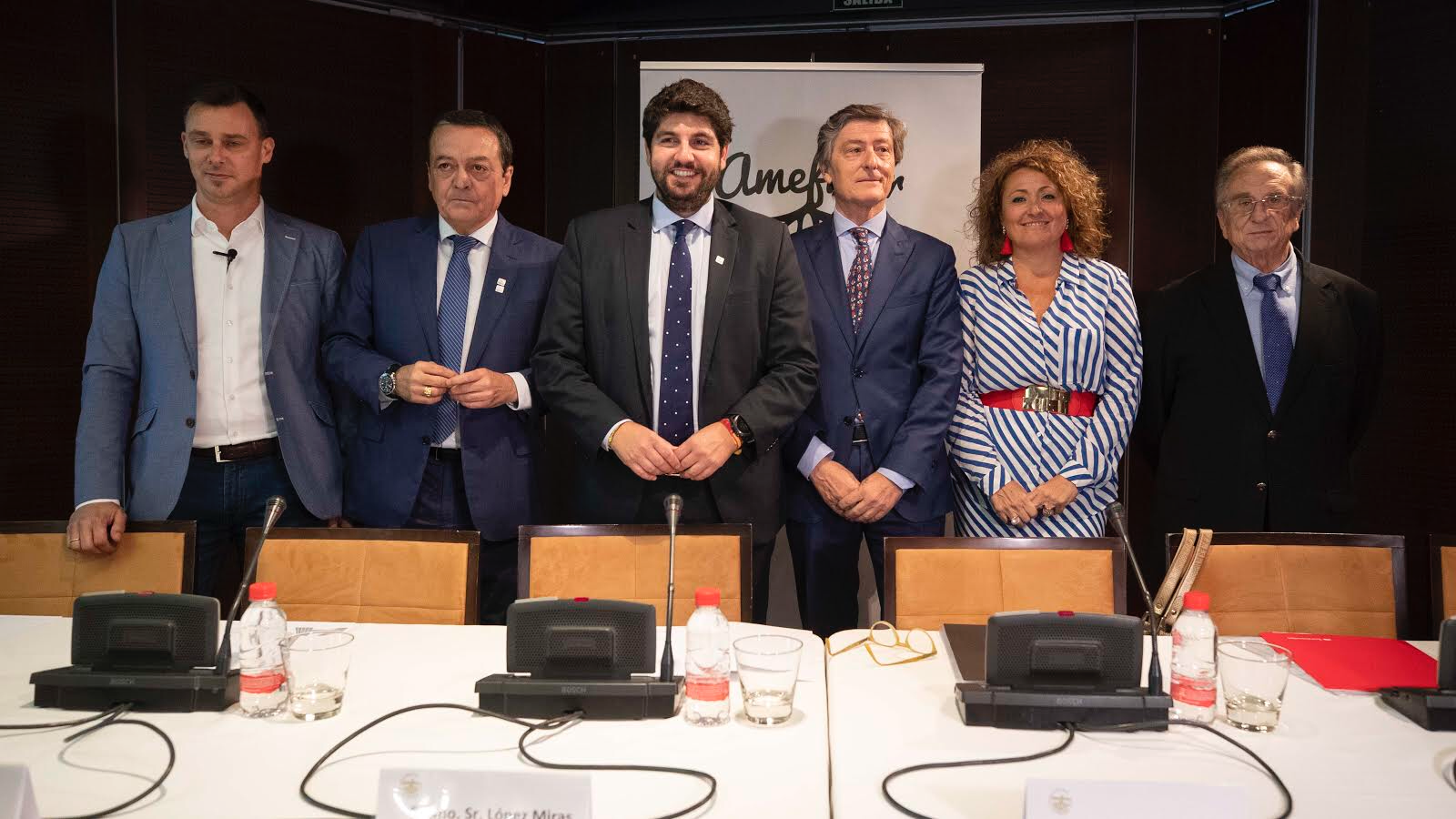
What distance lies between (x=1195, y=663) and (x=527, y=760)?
1.03m

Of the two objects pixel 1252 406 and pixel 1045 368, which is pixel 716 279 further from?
pixel 1252 406

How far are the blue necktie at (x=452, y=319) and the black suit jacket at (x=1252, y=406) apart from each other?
205cm

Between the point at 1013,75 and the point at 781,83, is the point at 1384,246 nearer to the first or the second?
the point at 1013,75

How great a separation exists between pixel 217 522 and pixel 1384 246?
12.5 ft

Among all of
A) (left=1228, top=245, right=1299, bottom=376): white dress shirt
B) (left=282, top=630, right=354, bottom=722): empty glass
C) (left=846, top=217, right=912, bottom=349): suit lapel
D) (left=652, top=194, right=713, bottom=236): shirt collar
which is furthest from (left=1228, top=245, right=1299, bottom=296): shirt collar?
(left=282, top=630, right=354, bottom=722): empty glass

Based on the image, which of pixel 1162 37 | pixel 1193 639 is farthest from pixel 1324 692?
pixel 1162 37

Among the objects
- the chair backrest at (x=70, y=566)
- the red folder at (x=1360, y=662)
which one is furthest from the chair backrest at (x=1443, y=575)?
the chair backrest at (x=70, y=566)

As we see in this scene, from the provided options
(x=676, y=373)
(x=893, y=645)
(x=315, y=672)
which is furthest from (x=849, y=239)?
(x=315, y=672)

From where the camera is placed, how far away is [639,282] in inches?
116

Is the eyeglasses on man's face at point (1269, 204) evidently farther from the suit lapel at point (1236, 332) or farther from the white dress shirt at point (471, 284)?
the white dress shirt at point (471, 284)

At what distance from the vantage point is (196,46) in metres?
3.72

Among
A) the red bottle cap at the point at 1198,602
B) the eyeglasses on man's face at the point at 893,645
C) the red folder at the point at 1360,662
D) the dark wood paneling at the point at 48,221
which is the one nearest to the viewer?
the red bottle cap at the point at 1198,602

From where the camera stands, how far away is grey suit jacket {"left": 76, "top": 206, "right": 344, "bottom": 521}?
2947 mm

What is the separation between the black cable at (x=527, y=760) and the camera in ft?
4.28
